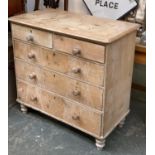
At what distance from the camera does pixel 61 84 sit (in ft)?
5.90

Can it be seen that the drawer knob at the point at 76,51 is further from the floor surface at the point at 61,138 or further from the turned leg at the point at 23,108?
the turned leg at the point at 23,108

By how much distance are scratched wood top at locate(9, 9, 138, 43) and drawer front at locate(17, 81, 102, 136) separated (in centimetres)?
48

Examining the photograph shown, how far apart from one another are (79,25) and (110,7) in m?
0.46

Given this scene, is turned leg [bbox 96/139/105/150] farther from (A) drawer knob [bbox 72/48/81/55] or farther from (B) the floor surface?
(A) drawer knob [bbox 72/48/81/55]

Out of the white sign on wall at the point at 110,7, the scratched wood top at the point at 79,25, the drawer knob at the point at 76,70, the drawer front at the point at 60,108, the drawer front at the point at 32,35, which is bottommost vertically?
the drawer front at the point at 60,108

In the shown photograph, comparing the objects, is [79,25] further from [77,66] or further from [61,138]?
[61,138]

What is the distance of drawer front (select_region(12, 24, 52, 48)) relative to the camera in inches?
68.7

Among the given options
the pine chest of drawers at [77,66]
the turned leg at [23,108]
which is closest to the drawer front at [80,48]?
the pine chest of drawers at [77,66]

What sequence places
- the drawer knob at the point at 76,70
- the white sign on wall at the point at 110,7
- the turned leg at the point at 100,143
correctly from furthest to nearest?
the white sign on wall at the point at 110,7
the turned leg at the point at 100,143
the drawer knob at the point at 76,70

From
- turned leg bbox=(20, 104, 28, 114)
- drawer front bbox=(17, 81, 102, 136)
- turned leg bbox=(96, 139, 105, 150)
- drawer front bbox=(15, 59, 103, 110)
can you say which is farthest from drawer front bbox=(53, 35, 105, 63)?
turned leg bbox=(20, 104, 28, 114)

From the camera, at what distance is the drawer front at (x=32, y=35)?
68.7 inches

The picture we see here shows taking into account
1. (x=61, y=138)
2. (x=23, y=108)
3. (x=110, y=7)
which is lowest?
(x=61, y=138)

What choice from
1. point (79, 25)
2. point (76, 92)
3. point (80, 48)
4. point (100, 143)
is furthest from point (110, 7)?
point (100, 143)
